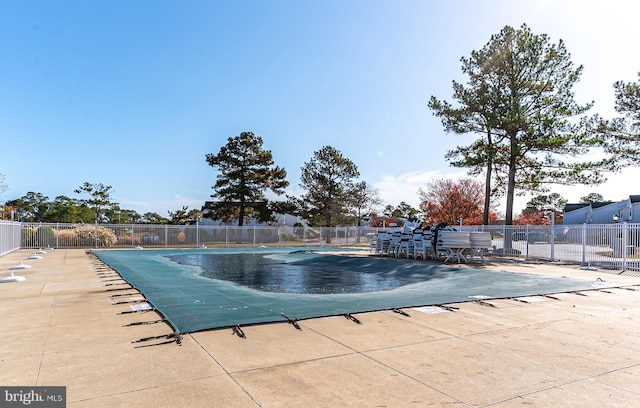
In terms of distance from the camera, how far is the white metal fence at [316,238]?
565 inches

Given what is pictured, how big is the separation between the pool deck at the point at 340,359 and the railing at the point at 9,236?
12086mm

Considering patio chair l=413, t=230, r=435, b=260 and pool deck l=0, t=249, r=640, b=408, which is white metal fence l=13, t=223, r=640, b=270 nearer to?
patio chair l=413, t=230, r=435, b=260

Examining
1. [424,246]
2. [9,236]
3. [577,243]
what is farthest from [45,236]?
[577,243]

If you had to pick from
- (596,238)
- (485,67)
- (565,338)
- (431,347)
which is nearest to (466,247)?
(596,238)

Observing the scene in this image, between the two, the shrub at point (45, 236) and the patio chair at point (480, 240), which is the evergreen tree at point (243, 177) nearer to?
the shrub at point (45, 236)

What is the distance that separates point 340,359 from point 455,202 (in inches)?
1424

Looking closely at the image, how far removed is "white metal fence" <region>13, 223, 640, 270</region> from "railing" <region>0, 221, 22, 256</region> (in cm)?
4

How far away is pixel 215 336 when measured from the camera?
4.55m

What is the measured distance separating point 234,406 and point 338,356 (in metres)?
1.37

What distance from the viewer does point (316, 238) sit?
1257 inches

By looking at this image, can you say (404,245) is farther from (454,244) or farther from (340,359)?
(340,359)

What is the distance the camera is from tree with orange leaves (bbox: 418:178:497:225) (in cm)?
3745

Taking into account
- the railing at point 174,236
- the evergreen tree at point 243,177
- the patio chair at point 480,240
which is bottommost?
the railing at point 174,236

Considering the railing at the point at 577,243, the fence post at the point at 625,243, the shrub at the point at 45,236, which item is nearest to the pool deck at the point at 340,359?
the fence post at the point at 625,243
